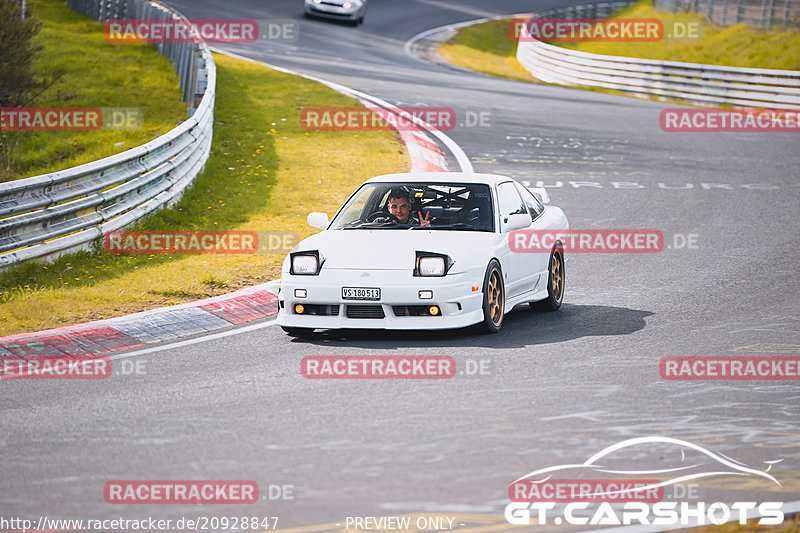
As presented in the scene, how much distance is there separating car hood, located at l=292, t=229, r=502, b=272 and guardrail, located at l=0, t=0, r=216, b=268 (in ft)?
10.6

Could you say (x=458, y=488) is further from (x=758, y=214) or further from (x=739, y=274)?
(x=758, y=214)

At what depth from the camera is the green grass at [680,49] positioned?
35844 millimetres

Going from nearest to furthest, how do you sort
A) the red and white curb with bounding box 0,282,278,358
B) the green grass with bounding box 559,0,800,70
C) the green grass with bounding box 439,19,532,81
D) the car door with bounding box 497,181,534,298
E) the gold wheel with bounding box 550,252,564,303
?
the red and white curb with bounding box 0,282,278,358 → the car door with bounding box 497,181,534,298 → the gold wheel with bounding box 550,252,564,303 → the green grass with bounding box 559,0,800,70 → the green grass with bounding box 439,19,532,81

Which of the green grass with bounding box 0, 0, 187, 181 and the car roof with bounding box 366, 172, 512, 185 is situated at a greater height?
the car roof with bounding box 366, 172, 512, 185

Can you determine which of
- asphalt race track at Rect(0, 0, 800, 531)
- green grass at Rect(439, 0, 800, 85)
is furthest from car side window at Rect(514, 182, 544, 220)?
green grass at Rect(439, 0, 800, 85)

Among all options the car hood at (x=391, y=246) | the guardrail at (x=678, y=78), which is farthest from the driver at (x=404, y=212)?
the guardrail at (x=678, y=78)

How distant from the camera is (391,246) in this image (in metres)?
9.65

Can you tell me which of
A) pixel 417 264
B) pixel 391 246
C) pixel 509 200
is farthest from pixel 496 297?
pixel 509 200

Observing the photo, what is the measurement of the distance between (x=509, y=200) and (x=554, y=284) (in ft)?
3.04

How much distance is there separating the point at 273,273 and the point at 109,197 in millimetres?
2205

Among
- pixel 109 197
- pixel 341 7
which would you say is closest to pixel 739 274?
pixel 109 197

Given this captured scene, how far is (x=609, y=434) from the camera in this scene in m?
6.80

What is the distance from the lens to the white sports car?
9.28m

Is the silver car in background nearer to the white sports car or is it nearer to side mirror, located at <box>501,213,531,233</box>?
the white sports car
